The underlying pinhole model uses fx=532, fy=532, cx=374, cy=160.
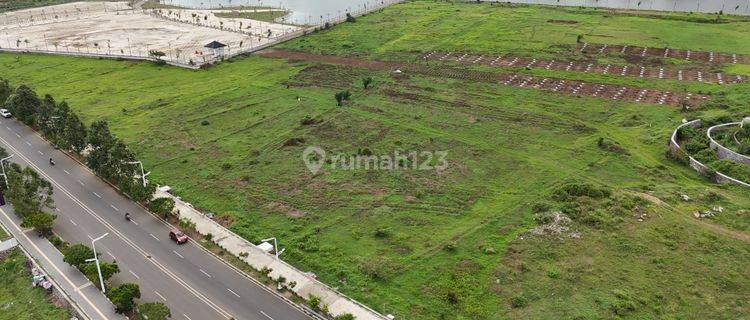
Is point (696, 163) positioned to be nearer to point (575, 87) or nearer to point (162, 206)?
point (575, 87)

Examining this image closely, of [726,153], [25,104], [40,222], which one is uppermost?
[25,104]

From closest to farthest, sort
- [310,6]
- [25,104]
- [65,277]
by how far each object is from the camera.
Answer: [65,277] → [25,104] → [310,6]

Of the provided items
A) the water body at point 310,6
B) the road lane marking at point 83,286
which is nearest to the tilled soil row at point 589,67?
the water body at point 310,6

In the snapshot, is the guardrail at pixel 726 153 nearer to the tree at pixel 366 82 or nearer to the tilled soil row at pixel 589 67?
the tilled soil row at pixel 589 67

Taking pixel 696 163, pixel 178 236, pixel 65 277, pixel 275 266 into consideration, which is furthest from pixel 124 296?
pixel 696 163

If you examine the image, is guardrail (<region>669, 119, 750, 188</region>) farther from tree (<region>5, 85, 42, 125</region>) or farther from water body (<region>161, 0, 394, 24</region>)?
water body (<region>161, 0, 394, 24</region>)

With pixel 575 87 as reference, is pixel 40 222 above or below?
below

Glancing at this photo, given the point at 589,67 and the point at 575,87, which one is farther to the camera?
the point at 589,67

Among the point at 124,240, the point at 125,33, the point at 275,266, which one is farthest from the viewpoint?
the point at 125,33

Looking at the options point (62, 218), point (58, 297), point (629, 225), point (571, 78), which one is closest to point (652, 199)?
point (629, 225)
